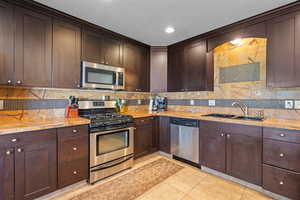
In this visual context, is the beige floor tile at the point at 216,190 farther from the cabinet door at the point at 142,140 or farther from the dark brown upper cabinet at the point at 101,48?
the dark brown upper cabinet at the point at 101,48

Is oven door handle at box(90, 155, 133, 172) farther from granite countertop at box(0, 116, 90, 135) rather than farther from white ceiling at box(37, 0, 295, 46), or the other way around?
white ceiling at box(37, 0, 295, 46)

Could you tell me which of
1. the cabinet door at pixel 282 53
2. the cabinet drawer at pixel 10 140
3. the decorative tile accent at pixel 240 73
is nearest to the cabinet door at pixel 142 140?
A: the cabinet drawer at pixel 10 140

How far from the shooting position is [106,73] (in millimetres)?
2631

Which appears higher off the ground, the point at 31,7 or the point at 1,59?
the point at 31,7

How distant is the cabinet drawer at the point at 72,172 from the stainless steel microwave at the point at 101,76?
115 cm

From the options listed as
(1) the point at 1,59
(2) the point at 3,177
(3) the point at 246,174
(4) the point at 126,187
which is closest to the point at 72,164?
(2) the point at 3,177

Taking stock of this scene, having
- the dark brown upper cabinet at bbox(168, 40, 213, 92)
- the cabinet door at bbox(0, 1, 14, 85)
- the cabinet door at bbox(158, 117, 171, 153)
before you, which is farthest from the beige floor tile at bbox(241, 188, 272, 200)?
the cabinet door at bbox(0, 1, 14, 85)

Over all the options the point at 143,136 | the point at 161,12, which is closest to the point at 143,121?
the point at 143,136

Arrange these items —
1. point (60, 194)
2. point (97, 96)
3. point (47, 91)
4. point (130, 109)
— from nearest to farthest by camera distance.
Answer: point (60, 194) < point (47, 91) < point (97, 96) < point (130, 109)

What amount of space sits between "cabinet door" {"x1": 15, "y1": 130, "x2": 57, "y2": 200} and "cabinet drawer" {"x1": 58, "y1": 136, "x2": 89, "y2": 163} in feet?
0.25

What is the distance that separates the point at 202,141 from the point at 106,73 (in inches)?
80.9

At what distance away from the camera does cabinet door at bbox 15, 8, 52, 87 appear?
5.98 ft

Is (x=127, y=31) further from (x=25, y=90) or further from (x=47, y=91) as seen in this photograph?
(x=25, y=90)

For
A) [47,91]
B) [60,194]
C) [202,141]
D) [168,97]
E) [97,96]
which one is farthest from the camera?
[168,97]
